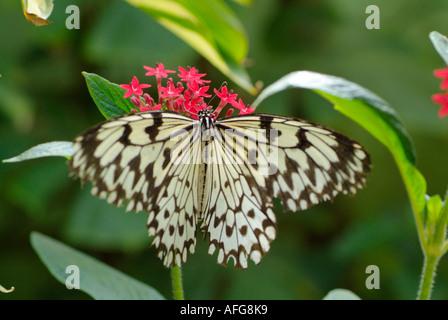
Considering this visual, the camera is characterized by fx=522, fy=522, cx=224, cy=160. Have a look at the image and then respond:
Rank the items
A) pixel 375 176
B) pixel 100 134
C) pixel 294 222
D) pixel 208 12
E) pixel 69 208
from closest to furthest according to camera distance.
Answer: pixel 100 134 < pixel 208 12 < pixel 69 208 < pixel 294 222 < pixel 375 176

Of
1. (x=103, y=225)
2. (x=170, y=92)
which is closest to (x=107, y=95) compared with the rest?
(x=170, y=92)

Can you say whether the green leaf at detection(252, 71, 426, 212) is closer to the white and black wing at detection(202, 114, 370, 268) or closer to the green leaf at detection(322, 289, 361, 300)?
the white and black wing at detection(202, 114, 370, 268)

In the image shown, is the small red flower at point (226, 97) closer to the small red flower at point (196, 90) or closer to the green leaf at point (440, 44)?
the small red flower at point (196, 90)

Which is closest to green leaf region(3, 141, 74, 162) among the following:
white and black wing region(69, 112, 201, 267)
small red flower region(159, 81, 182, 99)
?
white and black wing region(69, 112, 201, 267)

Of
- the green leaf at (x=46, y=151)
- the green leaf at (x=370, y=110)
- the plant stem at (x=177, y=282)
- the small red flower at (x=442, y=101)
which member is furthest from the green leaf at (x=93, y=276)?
the small red flower at (x=442, y=101)

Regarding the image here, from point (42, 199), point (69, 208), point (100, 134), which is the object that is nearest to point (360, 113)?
point (100, 134)

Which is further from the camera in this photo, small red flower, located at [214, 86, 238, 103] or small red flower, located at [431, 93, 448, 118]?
small red flower, located at [214, 86, 238, 103]
